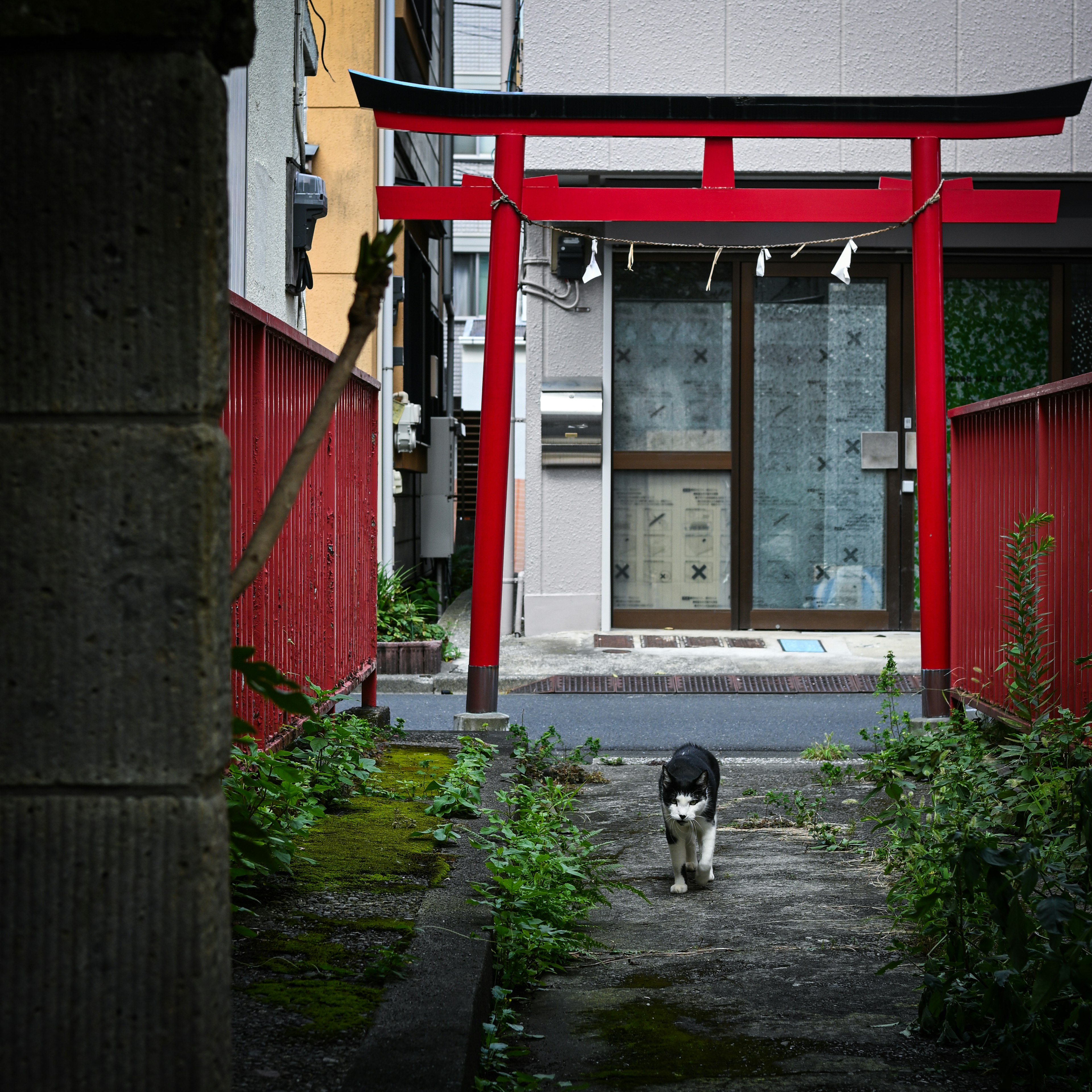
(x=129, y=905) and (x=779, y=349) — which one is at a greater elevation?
(x=779, y=349)

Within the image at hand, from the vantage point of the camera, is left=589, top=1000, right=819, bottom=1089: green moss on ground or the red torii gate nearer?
left=589, top=1000, right=819, bottom=1089: green moss on ground

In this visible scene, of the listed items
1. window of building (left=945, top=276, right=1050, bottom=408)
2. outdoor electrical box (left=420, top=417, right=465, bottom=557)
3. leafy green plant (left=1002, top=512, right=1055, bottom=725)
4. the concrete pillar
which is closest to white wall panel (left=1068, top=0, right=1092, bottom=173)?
window of building (left=945, top=276, right=1050, bottom=408)

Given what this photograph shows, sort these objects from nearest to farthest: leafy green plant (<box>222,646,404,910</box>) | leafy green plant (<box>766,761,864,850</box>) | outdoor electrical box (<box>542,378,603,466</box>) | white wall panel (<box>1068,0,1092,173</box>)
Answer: leafy green plant (<box>222,646,404,910</box>)
leafy green plant (<box>766,761,864,850</box>)
white wall panel (<box>1068,0,1092,173</box>)
outdoor electrical box (<box>542,378,603,466</box>)

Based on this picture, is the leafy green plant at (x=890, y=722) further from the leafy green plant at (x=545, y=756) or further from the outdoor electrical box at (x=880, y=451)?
the outdoor electrical box at (x=880, y=451)

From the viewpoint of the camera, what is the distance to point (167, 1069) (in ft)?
6.04

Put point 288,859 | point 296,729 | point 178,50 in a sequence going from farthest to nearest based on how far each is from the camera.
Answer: point 296,729 → point 288,859 → point 178,50

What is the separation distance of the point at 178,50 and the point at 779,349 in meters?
11.5

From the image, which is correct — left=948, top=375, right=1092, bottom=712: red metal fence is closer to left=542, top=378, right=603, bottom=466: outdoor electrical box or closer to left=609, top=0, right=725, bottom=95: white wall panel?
left=542, top=378, right=603, bottom=466: outdoor electrical box

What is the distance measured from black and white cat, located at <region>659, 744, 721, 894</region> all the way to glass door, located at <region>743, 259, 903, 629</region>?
7747 mm

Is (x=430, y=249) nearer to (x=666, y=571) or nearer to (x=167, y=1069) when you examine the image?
(x=666, y=571)

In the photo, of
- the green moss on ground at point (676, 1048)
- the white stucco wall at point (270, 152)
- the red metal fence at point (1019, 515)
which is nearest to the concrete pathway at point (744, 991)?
the green moss on ground at point (676, 1048)

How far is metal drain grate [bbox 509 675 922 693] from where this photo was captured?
1068 centimetres

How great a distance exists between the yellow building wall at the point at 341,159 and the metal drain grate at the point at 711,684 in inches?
160

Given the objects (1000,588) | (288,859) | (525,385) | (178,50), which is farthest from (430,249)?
(178,50)
